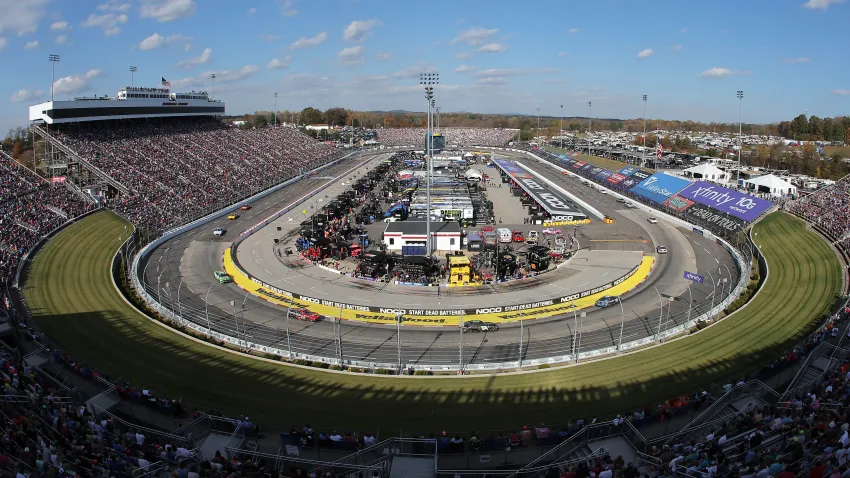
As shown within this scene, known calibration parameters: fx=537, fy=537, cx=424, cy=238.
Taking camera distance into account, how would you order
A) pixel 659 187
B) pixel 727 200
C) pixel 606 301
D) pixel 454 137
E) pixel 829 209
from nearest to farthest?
pixel 606 301 < pixel 829 209 < pixel 727 200 < pixel 659 187 < pixel 454 137

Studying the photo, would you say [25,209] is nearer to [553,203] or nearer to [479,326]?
[479,326]

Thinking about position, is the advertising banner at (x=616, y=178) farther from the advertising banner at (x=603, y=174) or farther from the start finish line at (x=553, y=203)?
the start finish line at (x=553, y=203)

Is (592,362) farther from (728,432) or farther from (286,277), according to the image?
(286,277)

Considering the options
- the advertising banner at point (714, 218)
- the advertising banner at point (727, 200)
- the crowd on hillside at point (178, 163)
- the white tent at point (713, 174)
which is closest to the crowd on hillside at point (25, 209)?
the crowd on hillside at point (178, 163)

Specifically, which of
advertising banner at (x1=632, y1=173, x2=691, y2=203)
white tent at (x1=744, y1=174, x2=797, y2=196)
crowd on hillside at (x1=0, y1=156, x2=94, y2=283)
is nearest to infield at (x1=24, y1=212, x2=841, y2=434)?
crowd on hillside at (x1=0, y1=156, x2=94, y2=283)

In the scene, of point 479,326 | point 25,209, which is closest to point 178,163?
point 25,209

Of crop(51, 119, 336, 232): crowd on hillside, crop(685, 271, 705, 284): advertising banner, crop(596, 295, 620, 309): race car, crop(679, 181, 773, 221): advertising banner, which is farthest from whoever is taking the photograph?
crop(51, 119, 336, 232): crowd on hillside

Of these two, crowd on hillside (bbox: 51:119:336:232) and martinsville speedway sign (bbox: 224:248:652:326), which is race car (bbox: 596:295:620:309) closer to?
martinsville speedway sign (bbox: 224:248:652:326)

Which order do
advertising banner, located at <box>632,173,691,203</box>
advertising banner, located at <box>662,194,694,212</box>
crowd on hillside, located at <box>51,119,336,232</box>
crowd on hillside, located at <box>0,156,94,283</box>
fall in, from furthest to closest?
advertising banner, located at <box>632,173,691,203</box> < advertising banner, located at <box>662,194,694,212</box> < crowd on hillside, located at <box>51,119,336,232</box> < crowd on hillside, located at <box>0,156,94,283</box>
